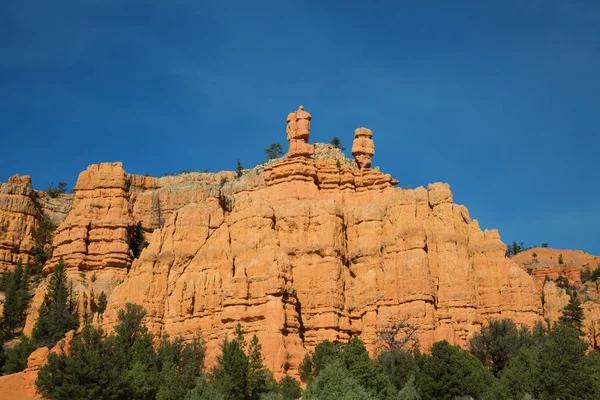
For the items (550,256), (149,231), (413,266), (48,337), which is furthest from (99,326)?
(550,256)

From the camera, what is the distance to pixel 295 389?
51781 millimetres

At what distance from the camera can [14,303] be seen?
71.6m

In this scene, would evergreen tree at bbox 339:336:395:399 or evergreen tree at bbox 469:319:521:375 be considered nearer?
evergreen tree at bbox 339:336:395:399

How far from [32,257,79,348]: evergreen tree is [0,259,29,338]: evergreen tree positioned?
10.6 feet

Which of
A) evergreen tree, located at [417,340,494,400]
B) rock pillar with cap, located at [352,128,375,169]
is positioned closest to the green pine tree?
evergreen tree, located at [417,340,494,400]

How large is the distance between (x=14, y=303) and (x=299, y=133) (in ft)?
89.2

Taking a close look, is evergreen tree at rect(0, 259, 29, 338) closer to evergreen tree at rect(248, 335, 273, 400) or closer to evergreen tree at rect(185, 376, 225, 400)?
evergreen tree at rect(248, 335, 273, 400)

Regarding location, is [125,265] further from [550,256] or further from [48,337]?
[550,256]

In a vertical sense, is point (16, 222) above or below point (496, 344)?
above

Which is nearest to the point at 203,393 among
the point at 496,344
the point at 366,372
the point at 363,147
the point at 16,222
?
the point at 366,372

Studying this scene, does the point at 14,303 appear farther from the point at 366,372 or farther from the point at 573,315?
the point at 573,315

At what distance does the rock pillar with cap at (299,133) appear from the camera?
66812 millimetres

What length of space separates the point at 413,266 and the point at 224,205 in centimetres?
1853

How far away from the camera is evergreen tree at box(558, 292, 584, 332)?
200ft
